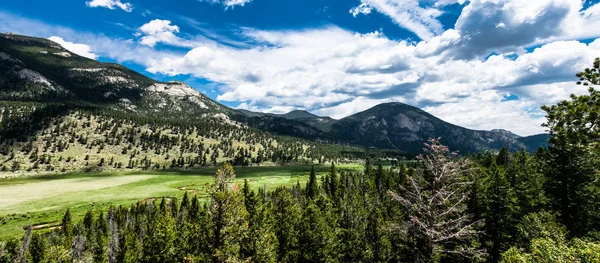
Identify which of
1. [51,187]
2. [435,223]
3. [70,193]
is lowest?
[70,193]

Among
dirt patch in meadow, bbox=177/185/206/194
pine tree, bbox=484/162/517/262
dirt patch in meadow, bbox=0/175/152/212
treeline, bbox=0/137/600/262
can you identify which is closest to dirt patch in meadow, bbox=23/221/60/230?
treeline, bbox=0/137/600/262

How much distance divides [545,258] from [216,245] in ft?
71.6

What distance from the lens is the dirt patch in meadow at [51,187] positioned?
131 meters

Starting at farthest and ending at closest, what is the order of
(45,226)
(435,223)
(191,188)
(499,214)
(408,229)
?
(191,188), (45,226), (499,214), (408,229), (435,223)

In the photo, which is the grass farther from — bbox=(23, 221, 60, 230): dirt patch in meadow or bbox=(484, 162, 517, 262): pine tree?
bbox=(484, 162, 517, 262): pine tree

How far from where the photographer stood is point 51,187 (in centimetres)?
15500

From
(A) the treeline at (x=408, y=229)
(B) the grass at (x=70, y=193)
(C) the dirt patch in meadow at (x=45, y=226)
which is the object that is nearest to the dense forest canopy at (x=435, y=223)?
(A) the treeline at (x=408, y=229)

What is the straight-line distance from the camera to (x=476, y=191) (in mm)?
43062

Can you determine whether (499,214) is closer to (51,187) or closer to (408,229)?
(408,229)

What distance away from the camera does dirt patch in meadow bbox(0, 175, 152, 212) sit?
13088cm

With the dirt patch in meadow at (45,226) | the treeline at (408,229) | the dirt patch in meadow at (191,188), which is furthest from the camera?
the dirt patch in meadow at (191,188)

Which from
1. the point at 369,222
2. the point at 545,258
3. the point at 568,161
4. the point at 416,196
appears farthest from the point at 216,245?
→ the point at 568,161

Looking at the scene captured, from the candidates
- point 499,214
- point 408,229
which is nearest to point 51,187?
point 499,214

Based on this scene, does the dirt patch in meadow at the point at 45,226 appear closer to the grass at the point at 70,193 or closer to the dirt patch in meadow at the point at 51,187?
the grass at the point at 70,193
